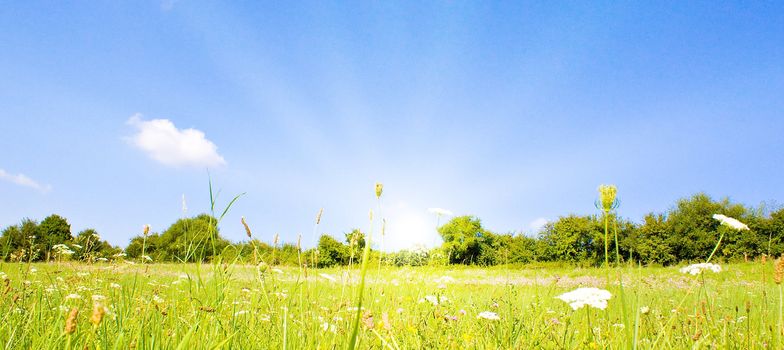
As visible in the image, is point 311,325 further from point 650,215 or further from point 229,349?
point 650,215

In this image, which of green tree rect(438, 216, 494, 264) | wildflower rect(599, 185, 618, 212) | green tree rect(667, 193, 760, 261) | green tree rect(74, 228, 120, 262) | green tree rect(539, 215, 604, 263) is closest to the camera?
wildflower rect(599, 185, 618, 212)

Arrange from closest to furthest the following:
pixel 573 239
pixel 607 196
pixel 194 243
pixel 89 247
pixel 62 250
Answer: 1. pixel 607 196
2. pixel 194 243
3. pixel 62 250
4. pixel 89 247
5. pixel 573 239

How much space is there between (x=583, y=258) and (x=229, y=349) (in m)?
26.6

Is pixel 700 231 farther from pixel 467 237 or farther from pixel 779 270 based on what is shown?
pixel 779 270

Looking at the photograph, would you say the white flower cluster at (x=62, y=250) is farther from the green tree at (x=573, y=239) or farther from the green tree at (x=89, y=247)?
the green tree at (x=573, y=239)

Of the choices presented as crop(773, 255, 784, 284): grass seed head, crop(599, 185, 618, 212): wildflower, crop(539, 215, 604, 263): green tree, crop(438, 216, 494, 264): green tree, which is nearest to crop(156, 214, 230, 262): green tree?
crop(599, 185, 618, 212): wildflower

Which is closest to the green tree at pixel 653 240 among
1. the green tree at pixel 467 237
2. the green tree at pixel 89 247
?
the green tree at pixel 467 237

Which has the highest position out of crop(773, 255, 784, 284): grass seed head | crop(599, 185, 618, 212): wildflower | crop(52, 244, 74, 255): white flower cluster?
crop(599, 185, 618, 212): wildflower

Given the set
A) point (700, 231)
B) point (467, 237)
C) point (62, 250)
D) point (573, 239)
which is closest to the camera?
point (62, 250)

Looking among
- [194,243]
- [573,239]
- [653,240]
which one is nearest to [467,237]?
[573,239]

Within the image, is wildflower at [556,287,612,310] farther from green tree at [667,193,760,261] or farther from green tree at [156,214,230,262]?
green tree at [667,193,760,261]

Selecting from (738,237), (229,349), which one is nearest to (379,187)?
(229,349)

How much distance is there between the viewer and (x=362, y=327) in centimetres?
225

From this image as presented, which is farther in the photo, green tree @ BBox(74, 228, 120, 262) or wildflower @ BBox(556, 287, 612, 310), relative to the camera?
green tree @ BBox(74, 228, 120, 262)
